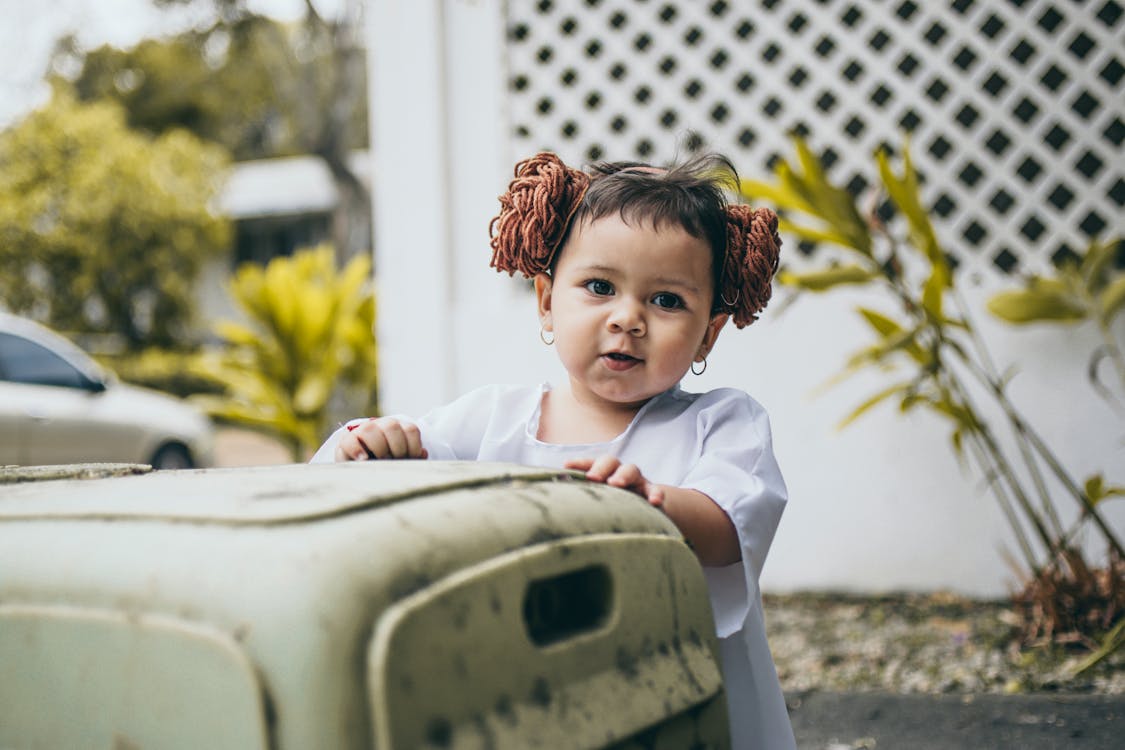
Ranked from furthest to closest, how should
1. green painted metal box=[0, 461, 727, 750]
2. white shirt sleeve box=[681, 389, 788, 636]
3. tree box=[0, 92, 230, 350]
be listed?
tree box=[0, 92, 230, 350] < white shirt sleeve box=[681, 389, 788, 636] < green painted metal box=[0, 461, 727, 750]

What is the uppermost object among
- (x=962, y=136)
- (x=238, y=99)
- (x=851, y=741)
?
(x=238, y=99)

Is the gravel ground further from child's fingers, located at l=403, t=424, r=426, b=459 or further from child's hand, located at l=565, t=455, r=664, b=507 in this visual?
child's hand, located at l=565, t=455, r=664, b=507

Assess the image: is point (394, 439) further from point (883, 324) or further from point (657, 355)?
point (883, 324)

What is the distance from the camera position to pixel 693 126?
446 cm

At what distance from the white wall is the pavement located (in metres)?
0.95

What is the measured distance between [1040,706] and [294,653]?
244 centimetres

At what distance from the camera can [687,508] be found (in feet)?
4.25

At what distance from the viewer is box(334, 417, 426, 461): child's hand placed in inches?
59.5

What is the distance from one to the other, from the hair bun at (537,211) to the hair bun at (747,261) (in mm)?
222

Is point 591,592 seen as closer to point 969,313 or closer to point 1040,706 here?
point 1040,706

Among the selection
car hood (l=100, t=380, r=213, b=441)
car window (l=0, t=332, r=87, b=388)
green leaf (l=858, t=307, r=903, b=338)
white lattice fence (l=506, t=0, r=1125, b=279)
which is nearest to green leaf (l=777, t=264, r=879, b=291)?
green leaf (l=858, t=307, r=903, b=338)

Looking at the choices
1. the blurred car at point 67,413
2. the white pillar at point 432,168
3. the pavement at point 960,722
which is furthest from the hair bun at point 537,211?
the blurred car at point 67,413

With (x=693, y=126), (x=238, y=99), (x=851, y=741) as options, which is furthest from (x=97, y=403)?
(x=238, y=99)

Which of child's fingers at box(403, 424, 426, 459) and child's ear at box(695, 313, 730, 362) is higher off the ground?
child's ear at box(695, 313, 730, 362)
